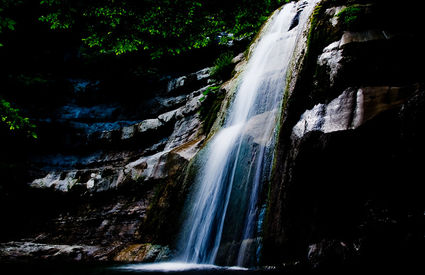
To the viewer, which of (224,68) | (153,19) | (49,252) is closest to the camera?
(153,19)

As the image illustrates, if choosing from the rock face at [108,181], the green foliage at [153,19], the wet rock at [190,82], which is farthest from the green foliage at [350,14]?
the wet rock at [190,82]

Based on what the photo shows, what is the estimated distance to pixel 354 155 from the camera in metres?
2.66

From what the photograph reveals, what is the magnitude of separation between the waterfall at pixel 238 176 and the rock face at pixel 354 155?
608 millimetres

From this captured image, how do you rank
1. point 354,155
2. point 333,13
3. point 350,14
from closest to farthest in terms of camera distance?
point 354,155 < point 350,14 < point 333,13

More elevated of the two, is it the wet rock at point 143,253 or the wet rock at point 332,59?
the wet rock at point 332,59

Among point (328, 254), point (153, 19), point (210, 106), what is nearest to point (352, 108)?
point (328, 254)

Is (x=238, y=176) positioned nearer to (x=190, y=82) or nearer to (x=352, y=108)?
(x=352, y=108)

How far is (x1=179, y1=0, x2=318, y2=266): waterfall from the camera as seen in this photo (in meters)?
3.88

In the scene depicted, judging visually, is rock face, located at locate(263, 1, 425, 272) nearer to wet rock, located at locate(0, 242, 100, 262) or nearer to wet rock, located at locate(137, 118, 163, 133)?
wet rock, located at locate(0, 242, 100, 262)

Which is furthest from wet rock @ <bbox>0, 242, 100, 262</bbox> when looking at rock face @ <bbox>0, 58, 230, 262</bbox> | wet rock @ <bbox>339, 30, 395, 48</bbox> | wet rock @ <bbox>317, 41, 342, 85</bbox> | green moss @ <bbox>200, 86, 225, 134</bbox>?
wet rock @ <bbox>339, 30, 395, 48</bbox>

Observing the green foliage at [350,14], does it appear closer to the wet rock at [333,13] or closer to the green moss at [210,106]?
the wet rock at [333,13]

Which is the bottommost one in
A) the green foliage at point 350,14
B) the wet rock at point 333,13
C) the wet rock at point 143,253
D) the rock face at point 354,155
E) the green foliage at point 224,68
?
the wet rock at point 143,253

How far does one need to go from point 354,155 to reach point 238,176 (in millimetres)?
2183

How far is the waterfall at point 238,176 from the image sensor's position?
12.7 ft
